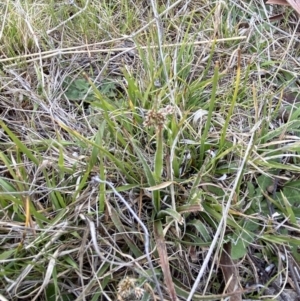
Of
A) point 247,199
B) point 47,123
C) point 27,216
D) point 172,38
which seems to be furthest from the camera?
point 172,38

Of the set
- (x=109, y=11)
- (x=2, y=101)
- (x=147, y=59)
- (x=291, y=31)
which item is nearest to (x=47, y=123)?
(x=2, y=101)

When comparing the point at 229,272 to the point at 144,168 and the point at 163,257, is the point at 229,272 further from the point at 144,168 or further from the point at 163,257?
the point at 144,168

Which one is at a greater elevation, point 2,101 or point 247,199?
point 2,101

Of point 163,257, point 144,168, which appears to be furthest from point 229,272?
point 144,168

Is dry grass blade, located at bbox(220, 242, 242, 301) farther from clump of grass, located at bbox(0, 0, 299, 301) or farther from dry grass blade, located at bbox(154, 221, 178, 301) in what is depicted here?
dry grass blade, located at bbox(154, 221, 178, 301)

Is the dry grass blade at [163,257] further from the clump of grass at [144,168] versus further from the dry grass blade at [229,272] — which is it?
the dry grass blade at [229,272]

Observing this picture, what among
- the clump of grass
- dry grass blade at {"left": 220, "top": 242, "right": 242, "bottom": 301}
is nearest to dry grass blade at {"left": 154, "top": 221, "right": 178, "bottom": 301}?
the clump of grass

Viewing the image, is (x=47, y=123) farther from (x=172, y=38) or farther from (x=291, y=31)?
(x=291, y=31)
